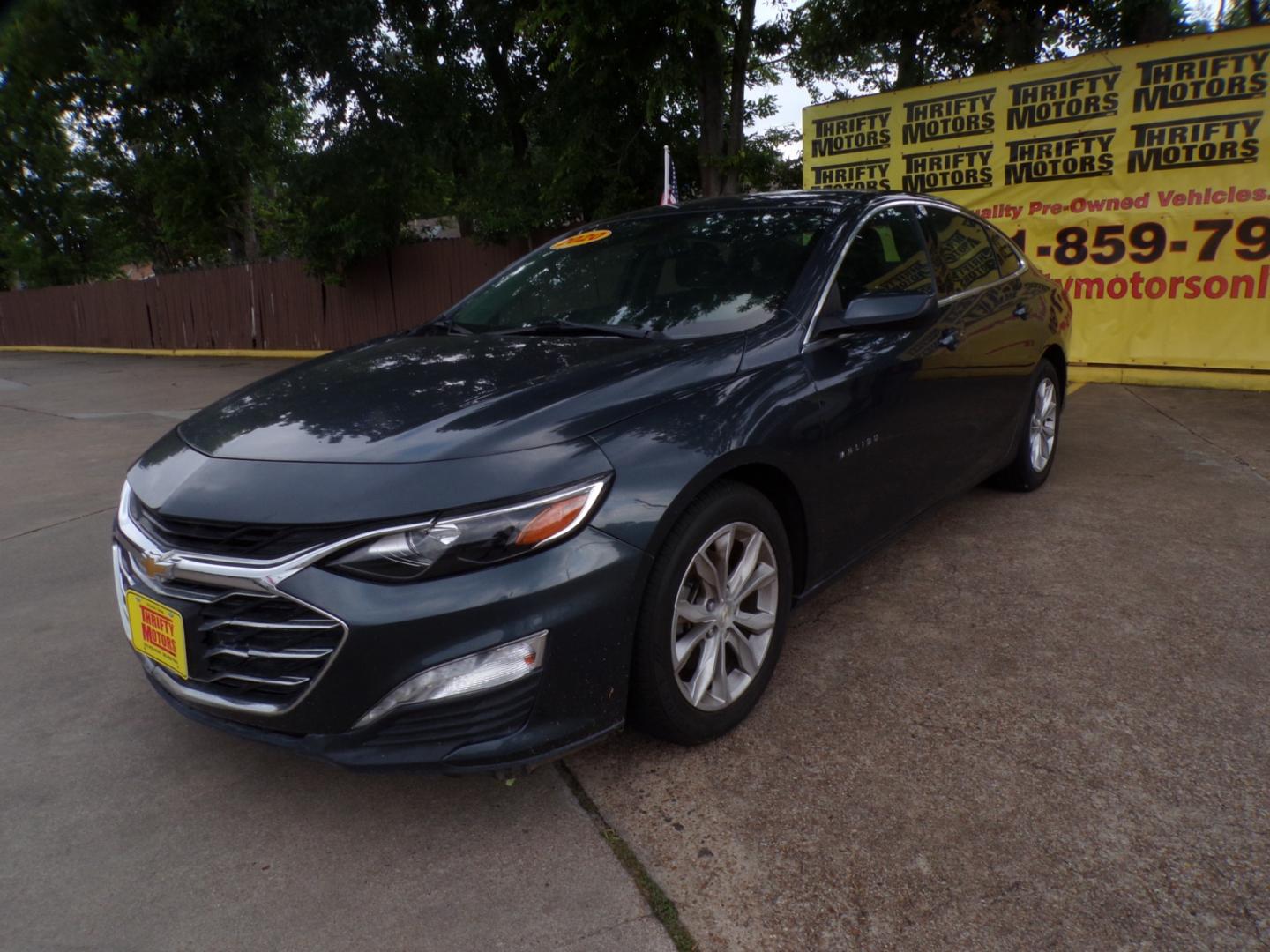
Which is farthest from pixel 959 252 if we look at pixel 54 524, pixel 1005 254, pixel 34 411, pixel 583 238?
pixel 34 411

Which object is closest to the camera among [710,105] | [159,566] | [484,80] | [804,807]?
[159,566]

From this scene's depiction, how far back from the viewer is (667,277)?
3285mm

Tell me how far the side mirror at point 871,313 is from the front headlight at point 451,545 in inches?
A: 53.9

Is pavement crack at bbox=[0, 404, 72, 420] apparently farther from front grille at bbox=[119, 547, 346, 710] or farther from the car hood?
front grille at bbox=[119, 547, 346, 710]

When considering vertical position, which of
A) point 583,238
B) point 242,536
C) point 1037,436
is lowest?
point 1037,436

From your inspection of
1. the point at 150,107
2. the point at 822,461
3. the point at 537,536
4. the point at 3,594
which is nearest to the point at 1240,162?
the point at 822,461

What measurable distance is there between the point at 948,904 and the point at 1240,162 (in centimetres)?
786

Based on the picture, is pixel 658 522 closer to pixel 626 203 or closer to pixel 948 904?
pixel 948 904

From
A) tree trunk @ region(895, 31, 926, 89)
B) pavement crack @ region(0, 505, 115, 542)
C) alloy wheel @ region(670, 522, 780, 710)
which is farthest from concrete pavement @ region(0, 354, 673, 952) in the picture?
tree trunk @ region(895, 31, 926, 89)

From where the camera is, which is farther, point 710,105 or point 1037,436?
point 710,105

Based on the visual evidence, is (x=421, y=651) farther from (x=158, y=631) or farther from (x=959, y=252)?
(x=959, y=252)

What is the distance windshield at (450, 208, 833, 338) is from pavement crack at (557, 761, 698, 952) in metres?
1.42

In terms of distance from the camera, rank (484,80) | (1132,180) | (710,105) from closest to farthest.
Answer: (1132,180), (710,105), (484,80)

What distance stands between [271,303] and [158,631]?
17.5 metres
